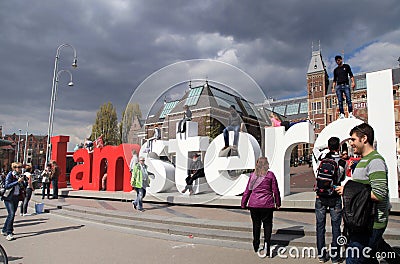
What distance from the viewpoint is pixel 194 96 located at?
5.10m

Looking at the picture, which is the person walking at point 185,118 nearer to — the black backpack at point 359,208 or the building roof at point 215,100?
the building roof at point 215,100

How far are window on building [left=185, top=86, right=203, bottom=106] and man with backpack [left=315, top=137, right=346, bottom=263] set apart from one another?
2.32m

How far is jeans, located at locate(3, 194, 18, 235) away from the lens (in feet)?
20.8

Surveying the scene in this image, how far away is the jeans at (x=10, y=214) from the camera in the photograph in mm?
6344

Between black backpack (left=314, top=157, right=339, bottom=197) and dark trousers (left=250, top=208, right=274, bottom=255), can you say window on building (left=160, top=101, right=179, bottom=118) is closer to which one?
dark trousers (left=250, top=208, right=274, bottom=255)

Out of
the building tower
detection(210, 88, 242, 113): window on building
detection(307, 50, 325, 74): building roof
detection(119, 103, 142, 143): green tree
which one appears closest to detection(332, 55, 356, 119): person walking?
detection(210, 88, 242, 113): window on building

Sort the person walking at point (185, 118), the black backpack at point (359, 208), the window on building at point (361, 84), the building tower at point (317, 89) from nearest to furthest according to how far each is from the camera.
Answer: the black backpack at point (359, 208) → the person walking at point (185, 118) → the window on building at point (361, 84) → the building tower at point (317, 89)

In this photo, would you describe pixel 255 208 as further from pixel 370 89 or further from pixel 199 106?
pixel 370 89

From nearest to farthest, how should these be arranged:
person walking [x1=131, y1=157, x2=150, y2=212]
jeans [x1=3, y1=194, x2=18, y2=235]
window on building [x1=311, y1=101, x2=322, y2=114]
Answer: jeans [x1=3, y1=194, x2=18, y2=235], person walking [x1=131, y1=157, x2=150, y2=212], window on building [x1=311, y1=101, x2=322, y2=114]

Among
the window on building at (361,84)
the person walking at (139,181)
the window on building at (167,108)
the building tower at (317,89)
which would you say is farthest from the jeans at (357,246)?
the building tower at (317,89)

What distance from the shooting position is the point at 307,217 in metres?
7.32

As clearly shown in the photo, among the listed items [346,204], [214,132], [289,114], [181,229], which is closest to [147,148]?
[181,229]

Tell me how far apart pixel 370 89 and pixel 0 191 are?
33.5 ft

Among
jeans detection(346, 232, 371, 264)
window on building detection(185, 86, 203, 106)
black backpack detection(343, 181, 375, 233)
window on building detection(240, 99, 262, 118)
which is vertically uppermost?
window on building detection(185, 86, 203, 106)
